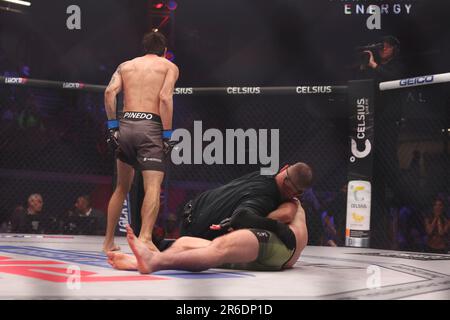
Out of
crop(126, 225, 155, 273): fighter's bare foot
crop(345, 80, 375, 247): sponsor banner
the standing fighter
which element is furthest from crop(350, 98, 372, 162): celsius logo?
crop(126, 225, 155, 273): fighter's bare foot

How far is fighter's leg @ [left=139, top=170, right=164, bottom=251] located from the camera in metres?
2.87

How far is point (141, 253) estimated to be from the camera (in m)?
2.03

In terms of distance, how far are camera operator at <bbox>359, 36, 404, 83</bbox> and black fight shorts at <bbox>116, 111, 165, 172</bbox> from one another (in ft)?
5.37

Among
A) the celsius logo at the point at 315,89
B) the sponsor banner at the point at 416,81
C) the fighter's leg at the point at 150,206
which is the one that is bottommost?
the fighter's leg at the point at 150,206

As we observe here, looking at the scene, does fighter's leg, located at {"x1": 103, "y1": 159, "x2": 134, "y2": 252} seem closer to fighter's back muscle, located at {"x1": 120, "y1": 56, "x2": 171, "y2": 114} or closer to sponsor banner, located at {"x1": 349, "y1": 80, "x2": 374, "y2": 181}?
fighter's back muscle, located at {"x1": 120, "y1": 56, "x2": 171, "y2": 114}

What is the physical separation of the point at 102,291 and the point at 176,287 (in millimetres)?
231

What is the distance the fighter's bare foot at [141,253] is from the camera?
2.02 metres

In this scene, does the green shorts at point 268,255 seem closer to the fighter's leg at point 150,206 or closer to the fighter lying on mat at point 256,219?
the fighter lying on mat at point 256,219

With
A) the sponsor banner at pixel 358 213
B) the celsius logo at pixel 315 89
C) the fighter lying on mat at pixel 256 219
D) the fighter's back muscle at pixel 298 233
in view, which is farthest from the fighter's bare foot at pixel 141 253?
the celsius logo at pixel 315 89

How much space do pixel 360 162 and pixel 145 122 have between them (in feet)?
5.00

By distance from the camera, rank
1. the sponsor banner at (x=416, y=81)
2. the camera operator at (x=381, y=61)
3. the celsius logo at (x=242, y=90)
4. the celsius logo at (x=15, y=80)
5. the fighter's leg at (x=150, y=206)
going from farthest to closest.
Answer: the celsius logo at (x=15, y=80)
the celsius logo at (x=242, y=90)
the camera operator at (x=381, y=61)
the sponsor banner at (x=416, y=81)
the fighter's leg at (x=150, y=206)

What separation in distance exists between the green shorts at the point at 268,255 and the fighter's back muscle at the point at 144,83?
0.97 metres

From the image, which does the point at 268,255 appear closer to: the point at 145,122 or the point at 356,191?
the point at 145,122
